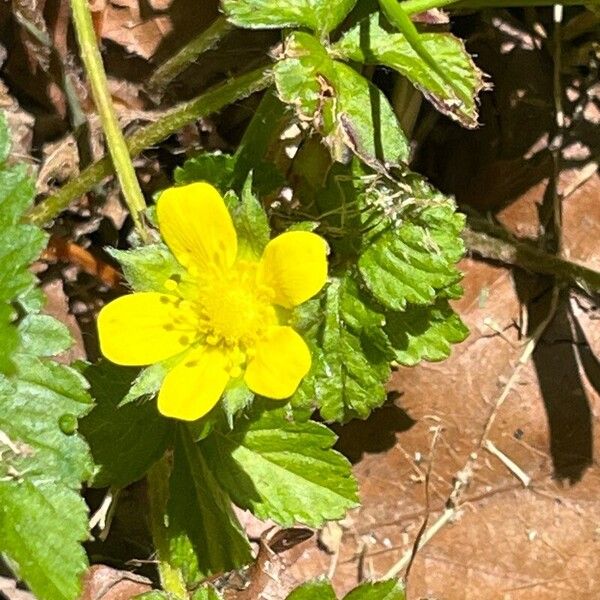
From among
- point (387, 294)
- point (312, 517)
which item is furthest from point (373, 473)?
point (387, 294)

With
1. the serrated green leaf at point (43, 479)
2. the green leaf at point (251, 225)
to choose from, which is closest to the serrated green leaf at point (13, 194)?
the serrated green leaf at point (43, 479)

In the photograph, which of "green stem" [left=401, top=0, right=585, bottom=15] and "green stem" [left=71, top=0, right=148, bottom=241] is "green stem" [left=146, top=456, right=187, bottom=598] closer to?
"green stem" [left=71, top=0, right=148, bottom=241]

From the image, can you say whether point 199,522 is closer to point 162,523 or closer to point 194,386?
point 162,523

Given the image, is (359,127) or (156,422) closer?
(359,127)

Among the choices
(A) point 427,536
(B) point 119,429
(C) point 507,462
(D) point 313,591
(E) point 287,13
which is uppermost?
(E) point 287,13

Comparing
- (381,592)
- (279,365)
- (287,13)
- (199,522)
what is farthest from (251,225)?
(381,592)

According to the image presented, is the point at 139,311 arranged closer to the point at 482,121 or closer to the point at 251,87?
the point at 251,87
